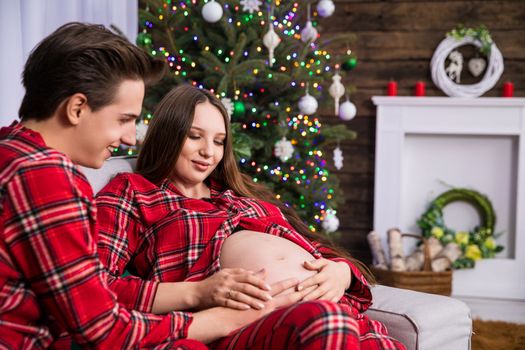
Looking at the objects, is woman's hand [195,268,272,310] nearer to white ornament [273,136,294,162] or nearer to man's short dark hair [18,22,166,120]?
man's short dark hair [18,22,166,120]

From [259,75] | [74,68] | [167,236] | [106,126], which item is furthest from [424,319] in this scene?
[259,75]

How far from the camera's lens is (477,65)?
4227 millimetres

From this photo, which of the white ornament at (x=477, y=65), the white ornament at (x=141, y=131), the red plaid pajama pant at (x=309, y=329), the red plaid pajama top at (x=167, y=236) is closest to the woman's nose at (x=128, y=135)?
the red plaid pajama top at (x=167, y=236)

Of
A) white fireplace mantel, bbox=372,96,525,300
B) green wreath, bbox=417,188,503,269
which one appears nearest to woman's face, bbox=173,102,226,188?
white fireplace mantel, bbox=372,96,525,300

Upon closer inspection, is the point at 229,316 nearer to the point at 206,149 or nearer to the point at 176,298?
the point at 176,298

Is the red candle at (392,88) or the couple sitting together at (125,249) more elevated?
the red candle at (392,88)

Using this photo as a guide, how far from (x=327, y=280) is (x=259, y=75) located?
1.71m

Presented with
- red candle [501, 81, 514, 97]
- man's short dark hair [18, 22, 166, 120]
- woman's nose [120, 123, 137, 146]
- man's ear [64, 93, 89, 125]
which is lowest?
woman's nose [120, 123, 137, 146]

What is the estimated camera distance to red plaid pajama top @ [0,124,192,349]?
1.06 metres

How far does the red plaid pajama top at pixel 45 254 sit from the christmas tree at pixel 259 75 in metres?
1.75

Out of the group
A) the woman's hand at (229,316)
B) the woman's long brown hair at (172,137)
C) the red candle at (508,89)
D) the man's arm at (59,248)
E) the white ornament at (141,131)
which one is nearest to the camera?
the man's arm at (59,248)

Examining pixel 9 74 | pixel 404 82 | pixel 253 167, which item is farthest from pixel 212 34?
pixel 404 82

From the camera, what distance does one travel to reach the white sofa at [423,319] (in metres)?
1.53

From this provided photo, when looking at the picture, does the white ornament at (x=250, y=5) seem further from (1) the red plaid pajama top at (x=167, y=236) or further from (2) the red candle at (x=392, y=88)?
(2) the red candle at (x=392, y=88)
